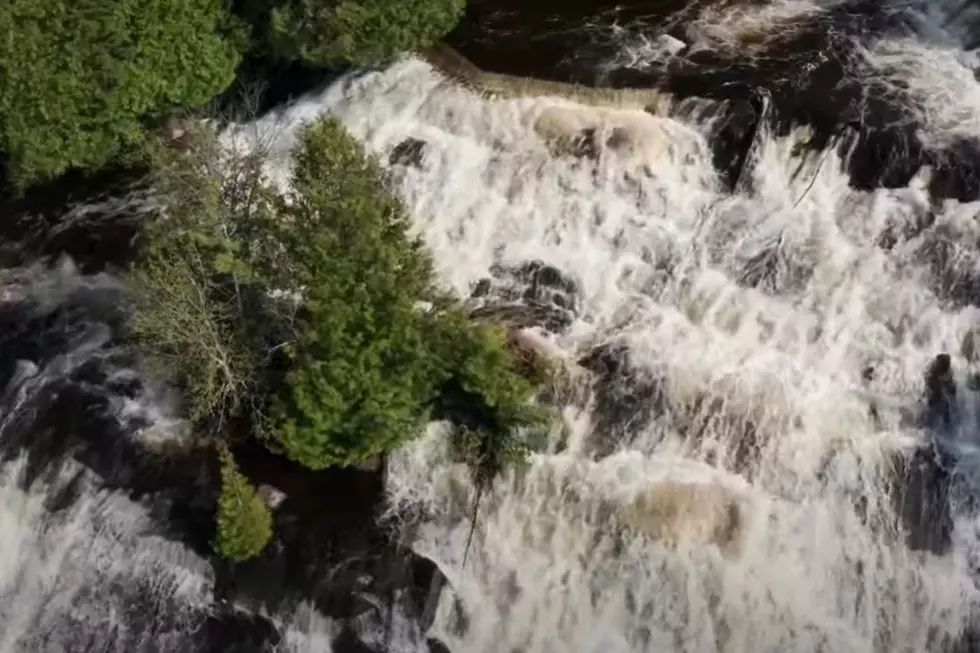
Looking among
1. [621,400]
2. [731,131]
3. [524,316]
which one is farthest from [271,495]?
[731,131]

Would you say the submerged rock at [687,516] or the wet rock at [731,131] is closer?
the submerged rock at [687,516]

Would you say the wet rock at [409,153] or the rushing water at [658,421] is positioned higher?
the wet rock at [409,153]

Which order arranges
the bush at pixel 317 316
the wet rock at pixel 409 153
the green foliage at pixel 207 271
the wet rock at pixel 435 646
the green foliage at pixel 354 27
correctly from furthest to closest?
the wet rock at pixel 409 153
the green foliage at pixel 354 27
the wet rock at pixel 435 646
the green foliage at pixel 207 271
the bush at pixel 317 316

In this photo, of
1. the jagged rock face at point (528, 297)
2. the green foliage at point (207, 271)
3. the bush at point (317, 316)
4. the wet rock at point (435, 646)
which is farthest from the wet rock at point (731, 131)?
the wet rock at point (435, 646)

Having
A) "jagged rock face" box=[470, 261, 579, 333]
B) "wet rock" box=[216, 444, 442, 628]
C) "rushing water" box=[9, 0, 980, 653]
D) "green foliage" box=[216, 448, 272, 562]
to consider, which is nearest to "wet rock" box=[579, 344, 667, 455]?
"rushing water" box=[9, 0, 980, 653]

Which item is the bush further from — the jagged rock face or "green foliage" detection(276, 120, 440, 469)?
the jagged rock face

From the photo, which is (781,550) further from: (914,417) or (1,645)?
(1,645)

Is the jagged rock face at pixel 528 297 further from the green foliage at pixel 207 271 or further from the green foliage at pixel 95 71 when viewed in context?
the green foliage at pixel 95 71
